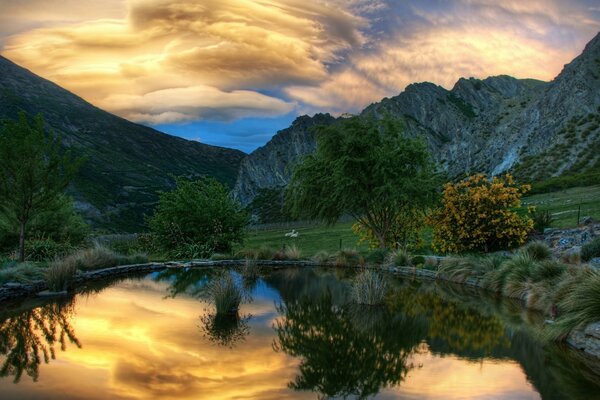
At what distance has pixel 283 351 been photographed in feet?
35.4

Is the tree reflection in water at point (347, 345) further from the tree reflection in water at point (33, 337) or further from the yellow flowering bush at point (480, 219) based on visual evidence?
the yellow flowering bush at point (480, 219)

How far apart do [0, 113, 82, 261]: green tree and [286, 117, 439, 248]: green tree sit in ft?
37.1

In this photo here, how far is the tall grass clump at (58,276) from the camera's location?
17250 millimetres

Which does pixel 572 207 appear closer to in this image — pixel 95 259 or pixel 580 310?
pixel 580 310

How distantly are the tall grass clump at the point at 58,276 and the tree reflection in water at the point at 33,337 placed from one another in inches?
90.4

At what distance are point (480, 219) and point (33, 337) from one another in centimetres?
2014

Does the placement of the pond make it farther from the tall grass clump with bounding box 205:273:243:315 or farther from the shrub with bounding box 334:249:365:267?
the shrub with bounding box 334:249:365:267

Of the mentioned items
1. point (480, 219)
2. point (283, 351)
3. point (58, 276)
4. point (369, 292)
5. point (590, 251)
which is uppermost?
point (480, 219)

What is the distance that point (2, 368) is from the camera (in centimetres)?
910

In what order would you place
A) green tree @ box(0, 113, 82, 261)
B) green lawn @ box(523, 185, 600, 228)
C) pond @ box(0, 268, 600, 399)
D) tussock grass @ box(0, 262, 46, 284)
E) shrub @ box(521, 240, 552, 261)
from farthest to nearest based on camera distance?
green lawn @ box(523, 185, 600, 228) < shrub @ box(521, 240, 552, 261) < green tree @ box(0, 113, 82, 261) < tussock grass @ box(0, 262, 46, 284) < pond @ box(0, 268, 600, 399)

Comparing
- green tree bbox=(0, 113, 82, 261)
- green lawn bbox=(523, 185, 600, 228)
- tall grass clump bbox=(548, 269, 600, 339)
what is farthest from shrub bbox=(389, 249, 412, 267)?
green tree bbox=(0, 113, 82, 261)

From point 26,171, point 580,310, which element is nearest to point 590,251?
point 580,310

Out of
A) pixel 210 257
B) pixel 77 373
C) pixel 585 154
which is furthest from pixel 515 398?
pixel 585 154

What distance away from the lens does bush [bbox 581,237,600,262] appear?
18641mm
